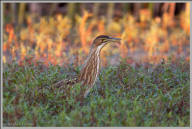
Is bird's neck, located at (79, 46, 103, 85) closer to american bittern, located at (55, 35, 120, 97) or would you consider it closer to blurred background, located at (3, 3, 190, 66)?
american bittern, located at (55, 35, 120, 97)

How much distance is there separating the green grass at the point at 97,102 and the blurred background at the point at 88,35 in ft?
3.09

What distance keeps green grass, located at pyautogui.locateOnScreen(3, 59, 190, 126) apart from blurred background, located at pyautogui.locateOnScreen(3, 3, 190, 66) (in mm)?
941

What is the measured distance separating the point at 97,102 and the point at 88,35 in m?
4.19

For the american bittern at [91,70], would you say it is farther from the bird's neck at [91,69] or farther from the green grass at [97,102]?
the green grass at [97,102]

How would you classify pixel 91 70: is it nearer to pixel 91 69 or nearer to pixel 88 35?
pixel 91 69

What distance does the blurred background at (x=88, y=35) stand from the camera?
673 centimetres

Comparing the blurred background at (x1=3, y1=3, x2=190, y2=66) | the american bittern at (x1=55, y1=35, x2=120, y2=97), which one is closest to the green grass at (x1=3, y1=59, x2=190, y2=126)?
the american bittern at (x1=55, y1=35, x2=120, y2=97)

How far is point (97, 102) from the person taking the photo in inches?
161

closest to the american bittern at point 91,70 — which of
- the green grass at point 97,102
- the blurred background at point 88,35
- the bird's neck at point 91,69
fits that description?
the bird's neck at point 91,69

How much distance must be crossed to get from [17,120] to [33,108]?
0.20m

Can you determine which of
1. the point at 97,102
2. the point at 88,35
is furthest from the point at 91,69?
the point at 88,35

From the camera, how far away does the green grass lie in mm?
3861

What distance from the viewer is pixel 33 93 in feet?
14.1

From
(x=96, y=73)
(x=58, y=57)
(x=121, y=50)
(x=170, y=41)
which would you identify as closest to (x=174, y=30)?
(x=170, y=41)
